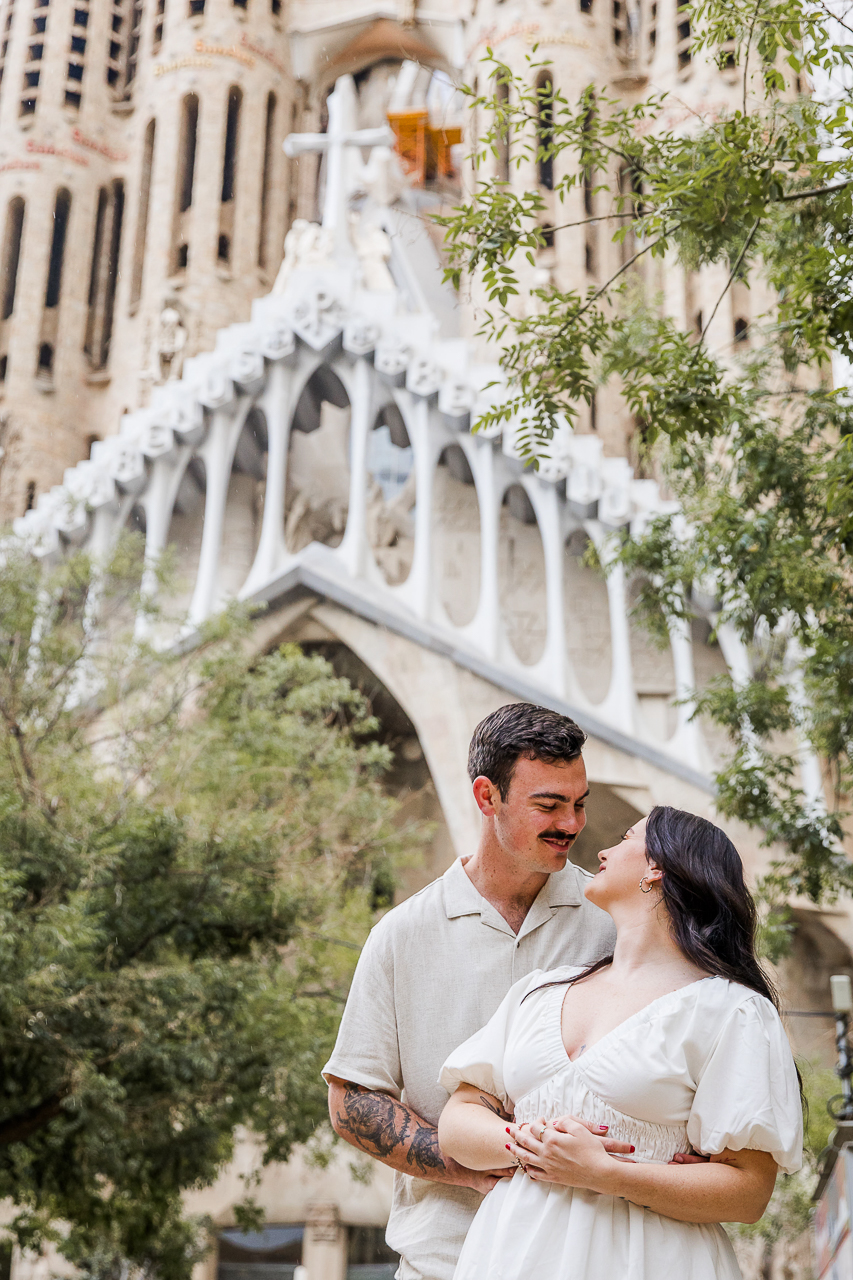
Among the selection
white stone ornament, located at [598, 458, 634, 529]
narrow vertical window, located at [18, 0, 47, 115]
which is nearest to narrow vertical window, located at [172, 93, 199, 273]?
narrow vertical window, located at [18, 0, 47, 115]

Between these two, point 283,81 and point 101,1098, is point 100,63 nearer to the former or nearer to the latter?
point 283,81

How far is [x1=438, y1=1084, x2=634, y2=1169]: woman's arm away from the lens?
2.00 metres

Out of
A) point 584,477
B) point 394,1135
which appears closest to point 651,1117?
point 394,1135

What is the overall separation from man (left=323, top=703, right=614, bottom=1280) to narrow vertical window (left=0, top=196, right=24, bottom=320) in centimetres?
2469

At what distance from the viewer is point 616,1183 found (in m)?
1.87

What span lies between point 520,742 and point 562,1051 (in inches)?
18.5

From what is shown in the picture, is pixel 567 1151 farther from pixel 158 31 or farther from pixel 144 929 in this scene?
pixel 158 31

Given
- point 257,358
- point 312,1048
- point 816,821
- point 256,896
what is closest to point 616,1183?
point 816,821

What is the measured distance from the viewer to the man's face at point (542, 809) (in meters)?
2.25

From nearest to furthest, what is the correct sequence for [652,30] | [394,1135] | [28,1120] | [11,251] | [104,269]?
1. [394,1135]
2. [28,1120]
3. [652,30]
4. [11,251]
5. [104,269]

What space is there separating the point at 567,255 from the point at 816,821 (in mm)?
16546

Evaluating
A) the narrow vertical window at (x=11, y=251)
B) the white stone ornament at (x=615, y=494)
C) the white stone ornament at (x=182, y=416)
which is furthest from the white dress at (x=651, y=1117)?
the narrow vertical window at (x=11, y=251)

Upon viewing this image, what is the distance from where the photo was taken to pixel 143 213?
25.7 m

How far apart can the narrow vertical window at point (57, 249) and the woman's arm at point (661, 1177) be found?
25.4 meters
